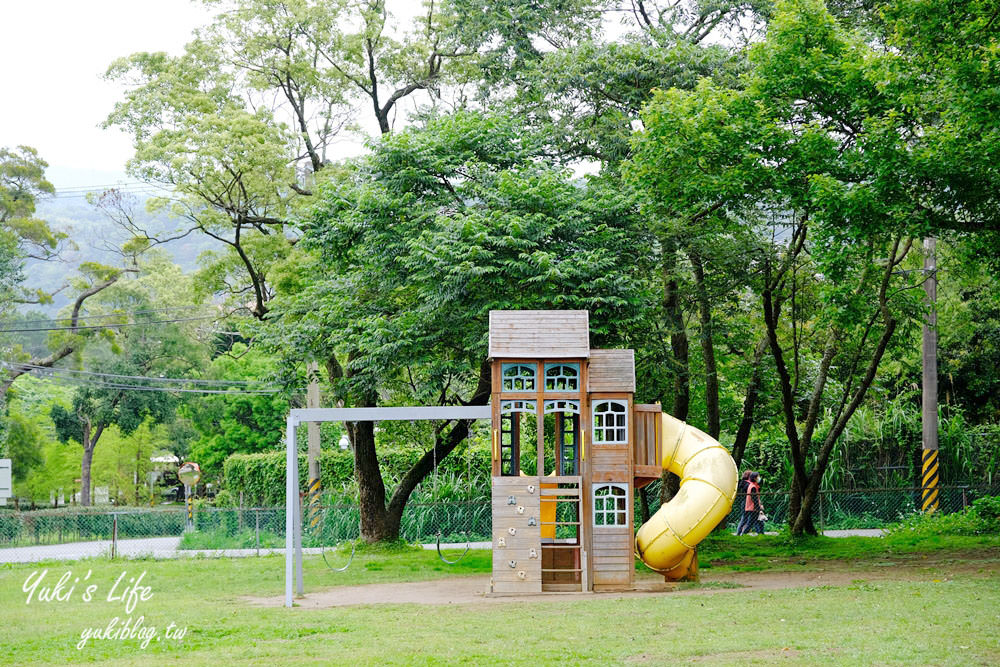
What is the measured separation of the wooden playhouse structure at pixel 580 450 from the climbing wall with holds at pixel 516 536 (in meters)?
0.01

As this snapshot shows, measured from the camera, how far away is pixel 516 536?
15352mm

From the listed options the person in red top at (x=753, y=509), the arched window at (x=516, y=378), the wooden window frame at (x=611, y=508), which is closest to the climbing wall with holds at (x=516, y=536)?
the wooden window frame at (x=611, y=508)

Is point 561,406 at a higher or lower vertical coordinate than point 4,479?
higher

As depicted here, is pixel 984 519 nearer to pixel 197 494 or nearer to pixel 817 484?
pixel 817 484

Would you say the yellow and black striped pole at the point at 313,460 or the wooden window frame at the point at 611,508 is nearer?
the wooden window frame at the point at 611,508

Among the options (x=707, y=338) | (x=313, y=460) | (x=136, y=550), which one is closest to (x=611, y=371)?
(x=707, y=338)

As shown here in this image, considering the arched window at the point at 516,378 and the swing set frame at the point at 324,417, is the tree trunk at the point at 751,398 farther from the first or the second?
the swing set frame at the point at 324,417

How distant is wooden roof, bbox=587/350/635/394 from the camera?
15.9 m

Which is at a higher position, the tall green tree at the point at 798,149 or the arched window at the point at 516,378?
the tall green tree at the point at 798,149

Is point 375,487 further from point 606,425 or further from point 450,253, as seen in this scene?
point 606,425

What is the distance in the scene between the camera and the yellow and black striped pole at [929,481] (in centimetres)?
2568

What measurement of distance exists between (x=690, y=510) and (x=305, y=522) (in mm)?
14590

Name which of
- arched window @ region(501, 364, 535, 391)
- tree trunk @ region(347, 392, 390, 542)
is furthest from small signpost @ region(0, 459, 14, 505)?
tree trunk @ region(347, 392, 390, 542)

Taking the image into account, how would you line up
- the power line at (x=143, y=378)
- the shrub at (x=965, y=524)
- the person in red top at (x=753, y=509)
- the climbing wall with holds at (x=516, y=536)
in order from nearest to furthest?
the climbing wall with holds at (x=516, y=536) < the shrub at (x=965, y=524) < the person in red top at (x=753, y=509) < the power line at (x=143, y=378)
